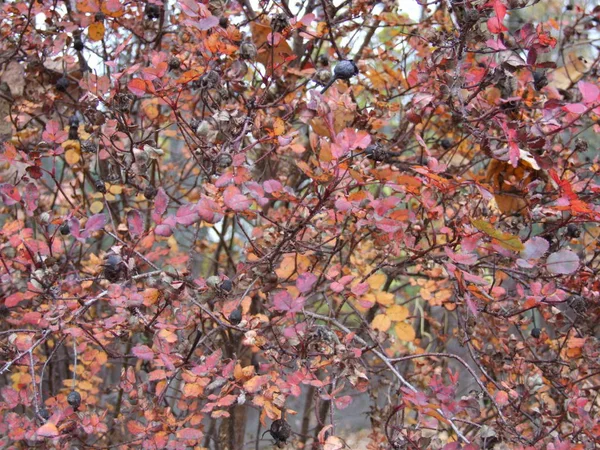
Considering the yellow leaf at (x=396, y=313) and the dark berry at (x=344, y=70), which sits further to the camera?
the yellow leaf at (x=396, y=313)

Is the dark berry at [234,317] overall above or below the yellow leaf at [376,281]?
below

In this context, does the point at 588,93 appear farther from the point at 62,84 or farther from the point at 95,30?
the point at 62,84

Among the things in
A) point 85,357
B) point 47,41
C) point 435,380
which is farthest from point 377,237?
point 47,41

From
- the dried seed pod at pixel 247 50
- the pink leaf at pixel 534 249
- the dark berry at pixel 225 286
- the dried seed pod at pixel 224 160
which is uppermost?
the dried seed pod at pixel 247 50

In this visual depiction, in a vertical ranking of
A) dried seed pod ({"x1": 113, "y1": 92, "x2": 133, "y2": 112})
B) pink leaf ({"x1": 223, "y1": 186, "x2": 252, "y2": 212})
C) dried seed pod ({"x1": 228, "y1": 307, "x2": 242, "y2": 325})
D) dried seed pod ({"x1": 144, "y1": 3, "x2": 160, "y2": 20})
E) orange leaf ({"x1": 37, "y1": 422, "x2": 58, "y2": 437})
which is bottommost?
orange leaf ({"x1": 37, "y1": 422, "x2": 58, "y2": 437})

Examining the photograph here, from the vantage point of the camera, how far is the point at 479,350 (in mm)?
1992

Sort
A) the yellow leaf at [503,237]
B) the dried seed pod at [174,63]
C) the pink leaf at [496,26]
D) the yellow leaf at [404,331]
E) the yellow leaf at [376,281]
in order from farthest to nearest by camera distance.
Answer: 1. the yellow leaf at [404,331]
2. the yellow leaf at [376,281]
3. the dried seed pod at [174,63]
4. the pink leaf at [496,26]
5. the yellow leaf at [503,237]

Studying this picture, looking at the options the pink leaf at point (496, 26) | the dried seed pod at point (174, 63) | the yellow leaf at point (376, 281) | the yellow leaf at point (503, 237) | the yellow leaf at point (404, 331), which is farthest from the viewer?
the yellow leaf at point (404, 331)

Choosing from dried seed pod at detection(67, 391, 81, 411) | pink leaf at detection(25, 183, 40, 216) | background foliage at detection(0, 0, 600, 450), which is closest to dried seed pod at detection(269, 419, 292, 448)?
background foliage at detection(0, 0, 600, 450)

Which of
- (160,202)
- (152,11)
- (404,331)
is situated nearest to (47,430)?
(160,202)

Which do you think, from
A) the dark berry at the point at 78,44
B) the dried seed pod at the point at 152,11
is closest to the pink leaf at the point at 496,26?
the dried seed pod at the point at 152,11

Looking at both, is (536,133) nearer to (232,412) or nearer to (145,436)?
(145,436)

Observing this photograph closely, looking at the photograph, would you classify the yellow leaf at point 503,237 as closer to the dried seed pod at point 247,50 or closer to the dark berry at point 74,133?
the dried seed pod at point 247,50

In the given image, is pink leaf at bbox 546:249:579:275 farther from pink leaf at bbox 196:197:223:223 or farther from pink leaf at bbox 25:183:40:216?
pink leaf at bbox 25:183:40:216
